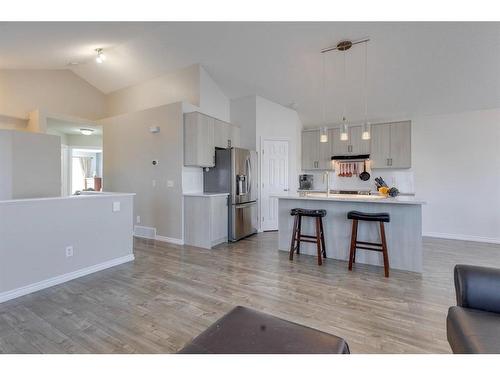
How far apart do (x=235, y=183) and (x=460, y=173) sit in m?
4.23

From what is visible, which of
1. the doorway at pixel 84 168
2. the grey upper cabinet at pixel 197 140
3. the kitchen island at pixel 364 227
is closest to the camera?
the kitchen island at pixel 364 227

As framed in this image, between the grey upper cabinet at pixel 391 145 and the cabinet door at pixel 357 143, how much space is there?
14 cm

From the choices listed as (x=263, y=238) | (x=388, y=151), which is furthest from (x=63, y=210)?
(x=388, y=151)

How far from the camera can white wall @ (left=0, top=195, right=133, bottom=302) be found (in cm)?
240

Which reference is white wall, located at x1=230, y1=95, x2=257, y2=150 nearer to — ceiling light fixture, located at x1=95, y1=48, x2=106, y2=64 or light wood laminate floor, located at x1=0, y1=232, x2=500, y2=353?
ceiling light fixture, located at x1=95, y1=48, x2=106, y2=64

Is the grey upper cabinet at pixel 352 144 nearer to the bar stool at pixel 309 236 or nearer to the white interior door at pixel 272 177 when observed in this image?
the white interior door at pixel 272 177

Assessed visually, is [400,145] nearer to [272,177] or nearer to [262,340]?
[272,177]

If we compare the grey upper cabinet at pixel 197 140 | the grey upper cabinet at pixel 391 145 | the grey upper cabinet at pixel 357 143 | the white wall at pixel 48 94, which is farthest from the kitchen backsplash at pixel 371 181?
the white wall at pixel 48 94

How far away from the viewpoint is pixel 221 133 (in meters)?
4.94

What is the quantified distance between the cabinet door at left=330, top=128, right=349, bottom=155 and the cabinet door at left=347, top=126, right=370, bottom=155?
0.09 metres

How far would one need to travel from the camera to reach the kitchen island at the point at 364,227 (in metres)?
3.14

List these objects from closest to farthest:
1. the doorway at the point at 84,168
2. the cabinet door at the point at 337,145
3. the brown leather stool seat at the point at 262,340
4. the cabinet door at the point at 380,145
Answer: the brown leather stool seat at the point at 262,340, the cabinet door at the point at 380,145, the cabinet door at the point at 337,145, the doorway at the point at 84,168

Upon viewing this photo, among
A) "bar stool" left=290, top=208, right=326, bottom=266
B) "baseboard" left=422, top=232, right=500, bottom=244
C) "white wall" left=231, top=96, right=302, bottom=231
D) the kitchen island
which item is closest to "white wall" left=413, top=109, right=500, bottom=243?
"baseboard" left=422, top=232, right=500, bottom=244
